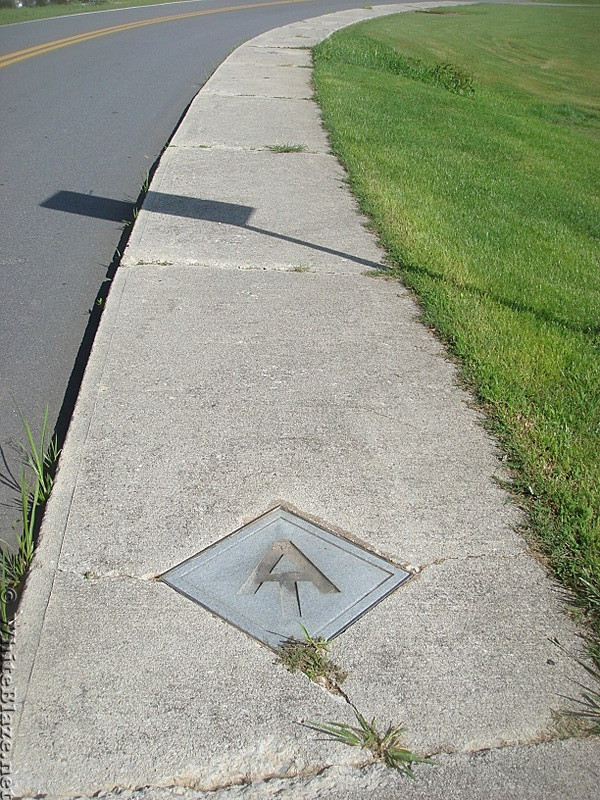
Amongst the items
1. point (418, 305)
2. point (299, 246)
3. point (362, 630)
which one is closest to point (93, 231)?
point (299, 246)

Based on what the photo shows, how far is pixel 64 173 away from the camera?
7715mm

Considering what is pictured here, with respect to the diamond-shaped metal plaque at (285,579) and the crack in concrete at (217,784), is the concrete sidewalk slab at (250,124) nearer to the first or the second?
the diamond-shaped metal plaque at (285,579)

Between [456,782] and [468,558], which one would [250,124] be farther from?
[456,782]

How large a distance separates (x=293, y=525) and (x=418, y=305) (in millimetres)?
2369

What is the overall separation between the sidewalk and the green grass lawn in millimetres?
191

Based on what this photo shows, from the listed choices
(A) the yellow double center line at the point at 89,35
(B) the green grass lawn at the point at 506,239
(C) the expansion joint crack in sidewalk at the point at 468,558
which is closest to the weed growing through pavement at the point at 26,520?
(C) the expansion joint crack in sidewalk at the point at 468,558

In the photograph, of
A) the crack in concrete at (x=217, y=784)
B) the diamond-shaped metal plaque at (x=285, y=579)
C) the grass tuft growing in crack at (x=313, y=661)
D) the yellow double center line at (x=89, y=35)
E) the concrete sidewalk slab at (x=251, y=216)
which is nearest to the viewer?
the crack in concrete at (x=217, y=784)

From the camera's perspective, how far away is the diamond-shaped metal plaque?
8.59 feet

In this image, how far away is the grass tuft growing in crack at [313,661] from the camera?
238 cm

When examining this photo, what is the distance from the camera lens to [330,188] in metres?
7.25

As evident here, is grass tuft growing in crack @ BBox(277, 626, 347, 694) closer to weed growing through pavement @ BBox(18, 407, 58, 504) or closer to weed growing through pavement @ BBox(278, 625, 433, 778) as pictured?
weed growing through pavement @ BBox(278, 625, 433, 778)

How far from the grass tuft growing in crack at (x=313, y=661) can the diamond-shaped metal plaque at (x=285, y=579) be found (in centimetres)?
4

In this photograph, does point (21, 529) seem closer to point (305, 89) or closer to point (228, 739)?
point (228, 739)

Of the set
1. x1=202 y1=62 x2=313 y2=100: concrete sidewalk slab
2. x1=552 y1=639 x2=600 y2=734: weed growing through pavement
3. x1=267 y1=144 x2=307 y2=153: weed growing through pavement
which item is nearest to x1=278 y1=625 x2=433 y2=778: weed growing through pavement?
x1=552 y1=639 x2=600 y2=734: weed growing through pavement
